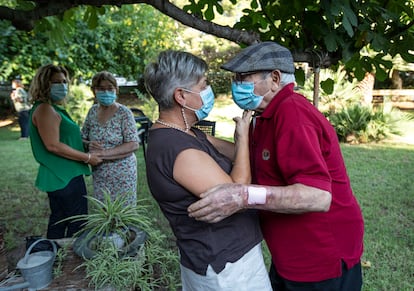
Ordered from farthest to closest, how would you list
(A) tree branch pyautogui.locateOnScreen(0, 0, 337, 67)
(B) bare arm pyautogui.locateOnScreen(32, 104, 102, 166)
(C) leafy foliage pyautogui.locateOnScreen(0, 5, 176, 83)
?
(C) leafy foliage pyautogui.locateOnScreen(0, 5, 176, 83) < (B) bare arm pyautogui.locateOnScreen(32, 104, 102, 166) < (A) tree branch pyautogui.locateOnScreen(0, 0, 337, 67)

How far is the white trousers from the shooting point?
1508 millimetres

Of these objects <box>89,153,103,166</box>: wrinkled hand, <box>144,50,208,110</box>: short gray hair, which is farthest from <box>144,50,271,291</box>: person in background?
<box>89,153,103,166</box>: wrinkled hand

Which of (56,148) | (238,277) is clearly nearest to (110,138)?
(56,148)

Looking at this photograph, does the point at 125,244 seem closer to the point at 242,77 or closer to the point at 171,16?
the point at 242,77

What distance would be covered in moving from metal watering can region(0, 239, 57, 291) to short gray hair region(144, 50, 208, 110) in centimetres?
120

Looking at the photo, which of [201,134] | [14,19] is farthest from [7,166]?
[201,134]

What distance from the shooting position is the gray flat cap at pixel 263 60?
1.49 meters

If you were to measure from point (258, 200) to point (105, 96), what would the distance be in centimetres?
231

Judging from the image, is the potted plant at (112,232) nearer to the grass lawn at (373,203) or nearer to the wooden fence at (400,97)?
the grass lawn at (373,203)

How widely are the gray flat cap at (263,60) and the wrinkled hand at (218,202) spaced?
54 centimetres

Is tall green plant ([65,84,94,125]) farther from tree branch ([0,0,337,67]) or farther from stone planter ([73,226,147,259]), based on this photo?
stone planter ([73,226,147,259])

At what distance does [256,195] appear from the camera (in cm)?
133

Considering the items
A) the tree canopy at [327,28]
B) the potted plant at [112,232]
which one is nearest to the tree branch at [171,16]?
the tree canopy at [327,28]

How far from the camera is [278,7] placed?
2.08 m
